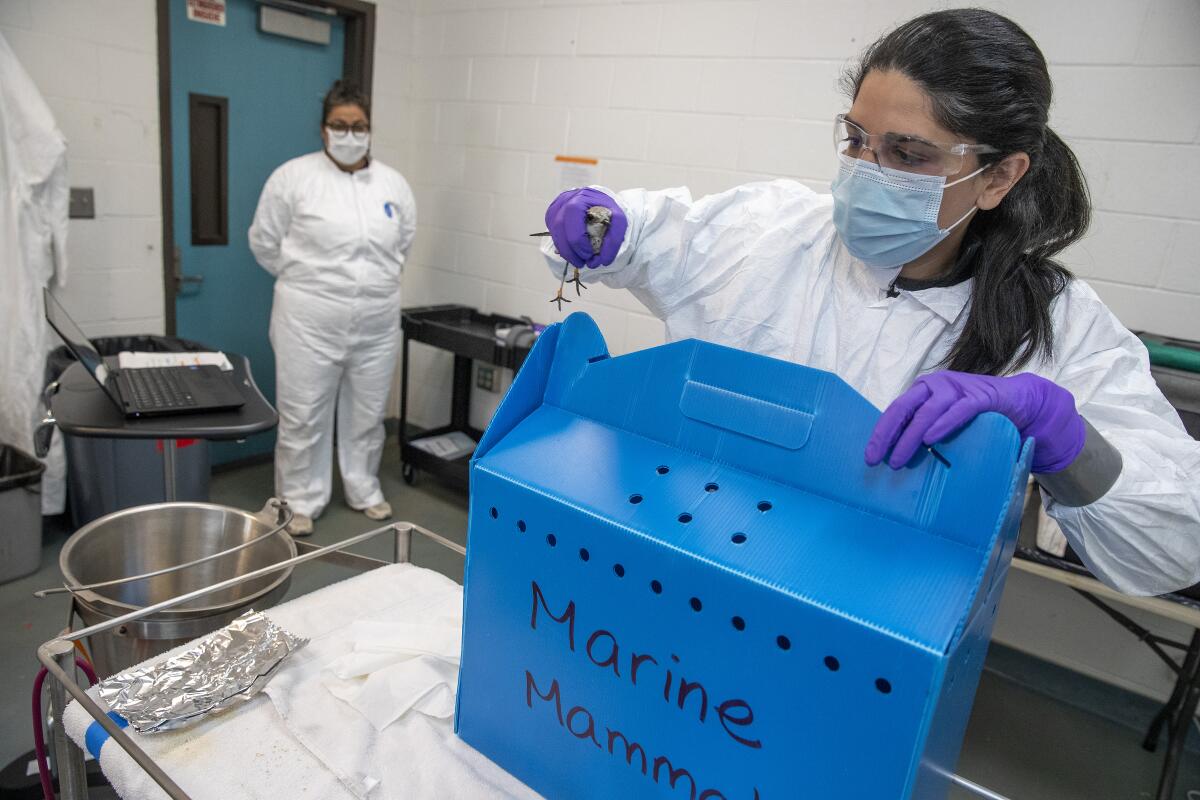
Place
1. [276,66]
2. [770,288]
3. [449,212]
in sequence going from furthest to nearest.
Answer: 1. [449,212]
2. [276,66]
3. [770,288]

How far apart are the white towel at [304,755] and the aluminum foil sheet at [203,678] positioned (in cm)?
1

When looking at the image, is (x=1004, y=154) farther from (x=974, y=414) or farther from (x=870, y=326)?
(x=974, y=414)

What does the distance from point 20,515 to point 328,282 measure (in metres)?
1.16

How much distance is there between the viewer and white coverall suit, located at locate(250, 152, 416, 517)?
2717mm

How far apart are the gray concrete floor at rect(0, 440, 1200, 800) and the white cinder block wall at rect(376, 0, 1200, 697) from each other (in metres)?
0.11

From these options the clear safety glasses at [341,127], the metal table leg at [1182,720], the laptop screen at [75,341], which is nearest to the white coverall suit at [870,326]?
the laptop screen at [75,341]

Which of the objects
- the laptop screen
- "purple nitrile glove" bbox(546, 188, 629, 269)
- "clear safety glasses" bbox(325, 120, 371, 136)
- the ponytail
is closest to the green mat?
the ponytail

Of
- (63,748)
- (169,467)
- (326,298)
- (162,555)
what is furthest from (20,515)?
(63,748)

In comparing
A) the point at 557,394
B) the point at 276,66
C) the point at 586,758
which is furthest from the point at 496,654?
the point at 276,66

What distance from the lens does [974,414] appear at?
544 mm

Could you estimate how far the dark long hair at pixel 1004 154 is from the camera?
0.85m

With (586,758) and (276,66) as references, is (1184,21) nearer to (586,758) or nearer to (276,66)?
(586,758)

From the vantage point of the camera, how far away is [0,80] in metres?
2.17

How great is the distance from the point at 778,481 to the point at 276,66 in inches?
124
